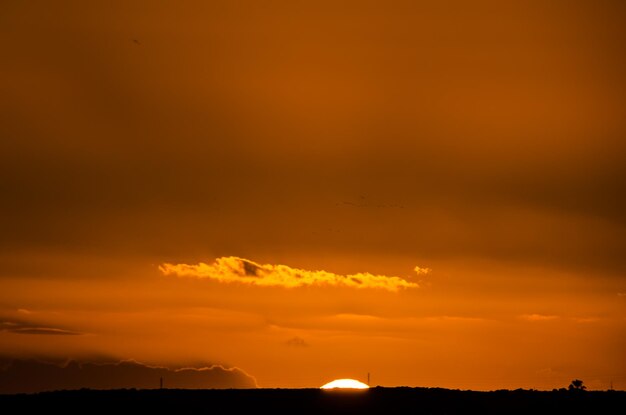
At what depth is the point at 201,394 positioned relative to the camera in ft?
292

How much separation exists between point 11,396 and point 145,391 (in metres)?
10.6

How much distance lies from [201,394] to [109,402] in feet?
26.1

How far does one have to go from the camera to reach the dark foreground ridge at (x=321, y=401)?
84.2 meters

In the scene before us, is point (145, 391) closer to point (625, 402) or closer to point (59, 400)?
point (59, 400)

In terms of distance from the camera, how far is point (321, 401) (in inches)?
3487

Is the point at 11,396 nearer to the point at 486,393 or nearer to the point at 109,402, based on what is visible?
the point at 109,402

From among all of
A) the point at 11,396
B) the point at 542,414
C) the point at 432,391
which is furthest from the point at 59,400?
the point at 542,414

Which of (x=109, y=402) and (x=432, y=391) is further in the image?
(x=432, y=391)

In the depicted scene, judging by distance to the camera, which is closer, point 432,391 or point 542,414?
point 542,414

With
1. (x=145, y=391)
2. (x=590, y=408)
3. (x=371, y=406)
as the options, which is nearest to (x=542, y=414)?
(x=590, y=408)

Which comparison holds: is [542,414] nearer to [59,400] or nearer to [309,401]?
[309,401]

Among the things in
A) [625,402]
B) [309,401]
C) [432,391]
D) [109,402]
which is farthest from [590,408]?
[109,402]

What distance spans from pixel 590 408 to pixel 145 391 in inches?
1431

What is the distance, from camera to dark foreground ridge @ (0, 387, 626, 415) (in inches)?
3314
